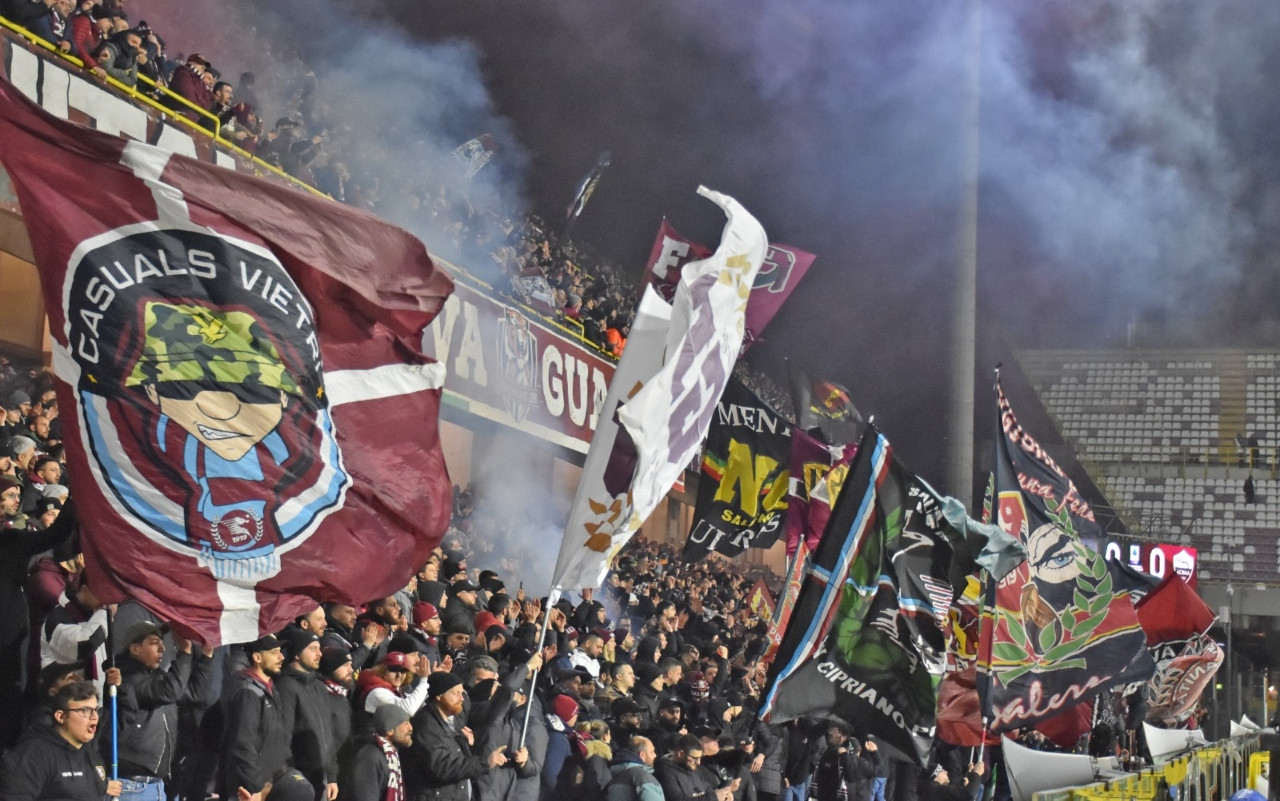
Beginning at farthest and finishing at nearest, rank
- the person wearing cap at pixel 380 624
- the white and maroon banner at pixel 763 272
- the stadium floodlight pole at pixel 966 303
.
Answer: the stadium floodlight pole at pixel 966 303
the white and maroon banner at pixel 763 272
the person wearing cap at pixel 380 624

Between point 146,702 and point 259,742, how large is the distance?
0.48 meters

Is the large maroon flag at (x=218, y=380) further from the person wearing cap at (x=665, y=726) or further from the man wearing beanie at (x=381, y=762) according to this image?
the person wearing cap at (x=665, y=726)

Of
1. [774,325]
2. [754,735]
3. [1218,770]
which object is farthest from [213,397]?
[774,325]

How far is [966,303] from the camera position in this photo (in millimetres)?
23609

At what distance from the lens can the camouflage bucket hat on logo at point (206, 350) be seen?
5.21 meters

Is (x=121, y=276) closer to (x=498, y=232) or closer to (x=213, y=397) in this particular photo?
(x=213, y=397)

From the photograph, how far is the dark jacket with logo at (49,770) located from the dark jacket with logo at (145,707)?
22.0 inches

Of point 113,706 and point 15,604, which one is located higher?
point 15,604

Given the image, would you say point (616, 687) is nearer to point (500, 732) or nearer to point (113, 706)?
point (500, 732)

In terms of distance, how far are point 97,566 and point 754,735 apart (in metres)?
6.76

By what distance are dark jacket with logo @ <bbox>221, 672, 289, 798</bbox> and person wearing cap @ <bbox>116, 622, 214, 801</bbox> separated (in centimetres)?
24

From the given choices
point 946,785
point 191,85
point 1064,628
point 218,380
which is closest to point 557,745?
point 218,380

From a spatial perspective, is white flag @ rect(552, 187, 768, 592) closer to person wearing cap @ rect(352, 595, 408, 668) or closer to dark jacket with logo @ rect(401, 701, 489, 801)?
dark jacket with logo @ rect(401, 701, 489, 801)

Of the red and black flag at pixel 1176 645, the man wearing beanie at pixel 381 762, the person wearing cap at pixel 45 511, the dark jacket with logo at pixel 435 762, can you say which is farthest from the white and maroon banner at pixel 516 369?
the man wearing beanie at pixel 381 762
